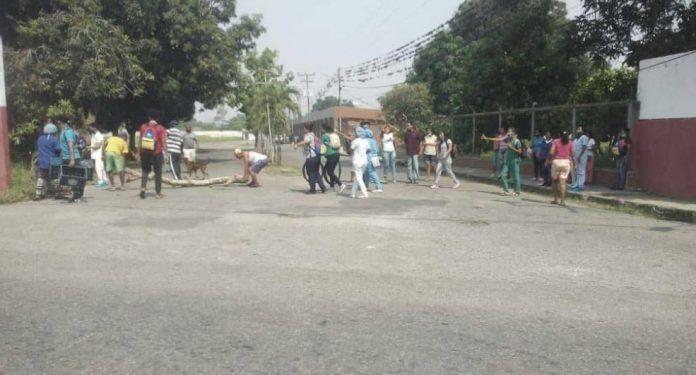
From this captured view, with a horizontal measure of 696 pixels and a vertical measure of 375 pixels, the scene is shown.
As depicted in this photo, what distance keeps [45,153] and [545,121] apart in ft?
47.7

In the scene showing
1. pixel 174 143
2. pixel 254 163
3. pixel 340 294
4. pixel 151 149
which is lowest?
pixel 340 294

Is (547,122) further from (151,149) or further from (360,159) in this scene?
(151,149)

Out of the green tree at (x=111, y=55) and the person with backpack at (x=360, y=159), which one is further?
the green tree at (x=111, y=55)

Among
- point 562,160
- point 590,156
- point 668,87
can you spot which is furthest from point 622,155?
point 562,160

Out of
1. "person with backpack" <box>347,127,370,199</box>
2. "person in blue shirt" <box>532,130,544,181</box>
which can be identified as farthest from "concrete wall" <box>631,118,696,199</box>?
"person with backpack" <box>347,127,370,199</box>

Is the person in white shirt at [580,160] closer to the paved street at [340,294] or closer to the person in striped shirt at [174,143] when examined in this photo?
the paved street at [340,294]

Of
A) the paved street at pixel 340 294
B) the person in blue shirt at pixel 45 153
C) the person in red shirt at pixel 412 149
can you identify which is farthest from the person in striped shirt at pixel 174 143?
the person in red shirt at pixel 412 149

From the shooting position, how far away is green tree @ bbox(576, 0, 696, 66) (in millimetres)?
19391

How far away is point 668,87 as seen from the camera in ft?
42.5

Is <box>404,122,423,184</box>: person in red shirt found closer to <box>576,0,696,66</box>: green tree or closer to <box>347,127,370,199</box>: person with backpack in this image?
<box>347,127,370,199</box>: person with backpack

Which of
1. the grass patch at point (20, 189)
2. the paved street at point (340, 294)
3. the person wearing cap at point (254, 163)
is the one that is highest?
the person wearing cap at point (254, 163)

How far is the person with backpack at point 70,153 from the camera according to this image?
37.1ft

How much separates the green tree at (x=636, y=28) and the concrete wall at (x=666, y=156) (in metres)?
7.36

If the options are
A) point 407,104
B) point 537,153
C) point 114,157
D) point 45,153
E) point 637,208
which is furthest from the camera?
point 407,104
